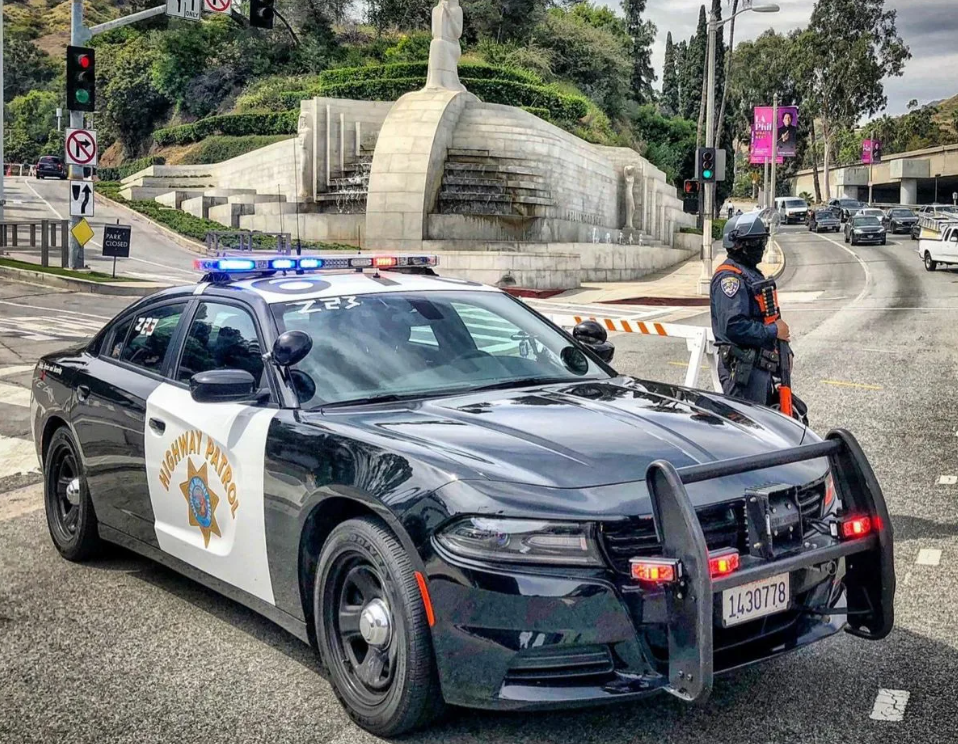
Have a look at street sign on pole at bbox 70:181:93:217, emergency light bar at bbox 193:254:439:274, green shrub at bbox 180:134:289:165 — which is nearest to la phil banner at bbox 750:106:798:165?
green shrub at bbox 180:134:289:165

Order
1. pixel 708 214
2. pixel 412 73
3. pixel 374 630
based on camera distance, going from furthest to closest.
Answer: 1. pixel 412 73
2. pixel 708 214
3. pixel 374 630

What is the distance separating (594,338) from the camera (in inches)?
232

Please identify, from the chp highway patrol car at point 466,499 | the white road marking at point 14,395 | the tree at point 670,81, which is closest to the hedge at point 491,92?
the white road marking at point 14,395

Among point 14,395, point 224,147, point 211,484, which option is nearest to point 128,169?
point 224,147

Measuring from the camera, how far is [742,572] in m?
3.55

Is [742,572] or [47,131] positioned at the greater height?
[47,131]

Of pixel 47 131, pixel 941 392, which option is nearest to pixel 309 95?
pixel 941 392

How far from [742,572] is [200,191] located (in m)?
50.9

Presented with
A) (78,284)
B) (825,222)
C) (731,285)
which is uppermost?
(825,222)

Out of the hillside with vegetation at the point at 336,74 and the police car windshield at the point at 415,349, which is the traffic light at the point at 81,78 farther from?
the hillside with vegetation at the point at 336,74

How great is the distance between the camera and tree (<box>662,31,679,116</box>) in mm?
134500

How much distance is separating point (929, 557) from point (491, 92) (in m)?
46.4

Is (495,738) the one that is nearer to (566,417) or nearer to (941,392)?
(566,417)

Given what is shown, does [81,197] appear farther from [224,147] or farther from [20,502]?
[224,147]
